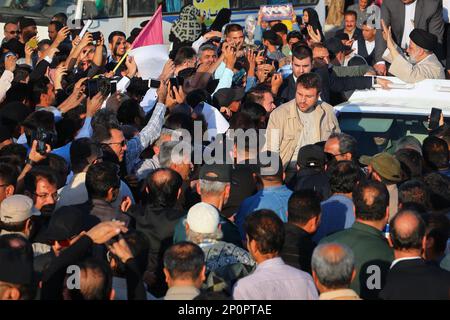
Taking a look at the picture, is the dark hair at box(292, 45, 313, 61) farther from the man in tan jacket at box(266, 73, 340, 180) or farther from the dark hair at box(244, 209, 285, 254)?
the dark hair at box(244, 209, 285, 254)

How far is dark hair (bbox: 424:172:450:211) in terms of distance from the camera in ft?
28.6

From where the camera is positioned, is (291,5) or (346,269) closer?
(346,269)

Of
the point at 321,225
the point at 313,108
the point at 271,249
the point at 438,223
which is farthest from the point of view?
the point at 313,108

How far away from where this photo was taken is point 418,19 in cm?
1502

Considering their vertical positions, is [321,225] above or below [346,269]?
below

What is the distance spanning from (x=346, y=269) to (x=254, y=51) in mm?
7049

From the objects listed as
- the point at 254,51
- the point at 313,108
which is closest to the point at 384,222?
the point at 313,108

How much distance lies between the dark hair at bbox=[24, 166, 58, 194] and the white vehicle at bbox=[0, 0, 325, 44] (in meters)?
10.2

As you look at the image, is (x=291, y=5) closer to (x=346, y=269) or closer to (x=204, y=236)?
(x=204, y=236)

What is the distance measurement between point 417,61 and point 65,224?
644 centimetres

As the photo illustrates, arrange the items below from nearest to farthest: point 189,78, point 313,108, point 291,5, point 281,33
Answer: point 313,108, point 189,78, point 281,33, point 291,5

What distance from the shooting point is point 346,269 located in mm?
6188

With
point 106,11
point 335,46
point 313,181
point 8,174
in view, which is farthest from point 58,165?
point 106,11

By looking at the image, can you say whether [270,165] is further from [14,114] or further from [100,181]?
[14,114]
